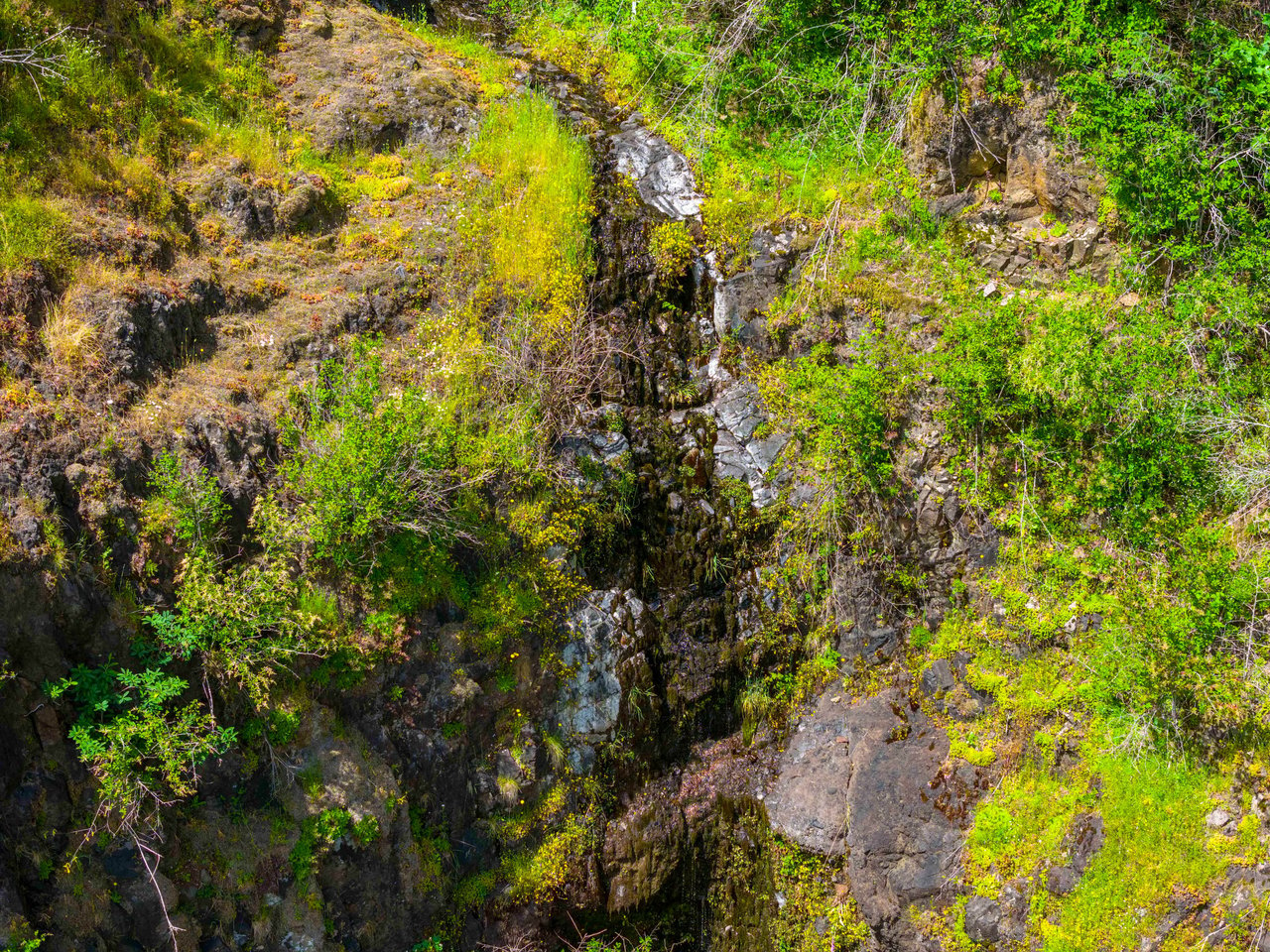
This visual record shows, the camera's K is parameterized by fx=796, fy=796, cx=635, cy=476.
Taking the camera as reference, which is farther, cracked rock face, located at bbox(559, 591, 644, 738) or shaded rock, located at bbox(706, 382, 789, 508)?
shaded rock, located at bbox(706, 382, 789, 508)

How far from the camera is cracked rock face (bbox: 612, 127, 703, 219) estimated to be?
9023 mm

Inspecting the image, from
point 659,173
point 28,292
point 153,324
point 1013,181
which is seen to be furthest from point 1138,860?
point 28,292

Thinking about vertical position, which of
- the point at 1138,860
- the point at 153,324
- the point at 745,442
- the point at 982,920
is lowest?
the point at 982,920

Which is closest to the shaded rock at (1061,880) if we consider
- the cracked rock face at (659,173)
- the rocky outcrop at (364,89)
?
the cracked rock face at (659,173)

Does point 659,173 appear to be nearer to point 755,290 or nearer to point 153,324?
point 755,290

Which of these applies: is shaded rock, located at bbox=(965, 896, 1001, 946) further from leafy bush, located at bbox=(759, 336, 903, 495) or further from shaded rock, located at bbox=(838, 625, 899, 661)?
leafy bush, located at bbox=(759, 336, 903, 495)

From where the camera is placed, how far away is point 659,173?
9266mm

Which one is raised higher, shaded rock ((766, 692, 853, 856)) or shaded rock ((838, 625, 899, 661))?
shaded rock ((838, 625, 899, 661))

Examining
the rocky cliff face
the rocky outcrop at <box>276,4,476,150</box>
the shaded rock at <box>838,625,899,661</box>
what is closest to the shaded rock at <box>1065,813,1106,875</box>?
the rocky cliff face

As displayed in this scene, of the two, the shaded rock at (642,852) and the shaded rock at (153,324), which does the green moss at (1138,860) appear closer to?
the shaded rock at (642,852)

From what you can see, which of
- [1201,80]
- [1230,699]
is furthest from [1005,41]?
[1230,699]

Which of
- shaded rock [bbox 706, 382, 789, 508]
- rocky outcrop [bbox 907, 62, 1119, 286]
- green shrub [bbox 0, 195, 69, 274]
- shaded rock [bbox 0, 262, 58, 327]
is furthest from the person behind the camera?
shaded rock [bbox 706, 382, 789, 508]

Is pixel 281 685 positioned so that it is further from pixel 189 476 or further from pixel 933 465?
pixel 933 465

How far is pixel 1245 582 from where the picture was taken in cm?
572
